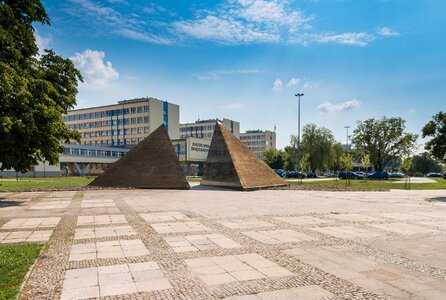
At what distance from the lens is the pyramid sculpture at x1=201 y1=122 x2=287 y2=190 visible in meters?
25.7

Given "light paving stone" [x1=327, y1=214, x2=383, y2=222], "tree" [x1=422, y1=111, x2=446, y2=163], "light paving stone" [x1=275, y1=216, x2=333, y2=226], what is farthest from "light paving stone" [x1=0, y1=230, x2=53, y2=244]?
"tree" [x1=422, y1=111, x2=446, y2=163]

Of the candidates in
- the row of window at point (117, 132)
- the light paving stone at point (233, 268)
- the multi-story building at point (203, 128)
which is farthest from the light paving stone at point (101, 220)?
the multi-story building at point (203, 128)

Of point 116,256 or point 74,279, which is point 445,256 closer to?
point 116,256

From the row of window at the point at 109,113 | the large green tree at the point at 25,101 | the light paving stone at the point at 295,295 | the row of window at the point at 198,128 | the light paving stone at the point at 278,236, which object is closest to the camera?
the light paving stone at the point at 295,295

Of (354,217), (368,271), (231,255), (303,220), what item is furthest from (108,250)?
(354,217)

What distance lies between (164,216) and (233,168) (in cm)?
1422

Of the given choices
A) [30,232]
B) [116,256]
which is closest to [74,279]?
[116,256]

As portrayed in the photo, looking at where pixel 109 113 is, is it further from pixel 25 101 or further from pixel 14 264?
pixel 14 264

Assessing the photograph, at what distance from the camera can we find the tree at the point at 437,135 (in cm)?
2303

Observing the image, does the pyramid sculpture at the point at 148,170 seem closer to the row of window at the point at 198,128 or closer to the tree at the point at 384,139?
the tree at the point at 384,139

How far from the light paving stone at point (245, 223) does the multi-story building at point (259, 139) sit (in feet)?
401

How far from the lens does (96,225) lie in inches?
394

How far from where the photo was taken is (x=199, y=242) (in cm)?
791

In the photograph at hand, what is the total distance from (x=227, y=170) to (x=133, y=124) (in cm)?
6269
